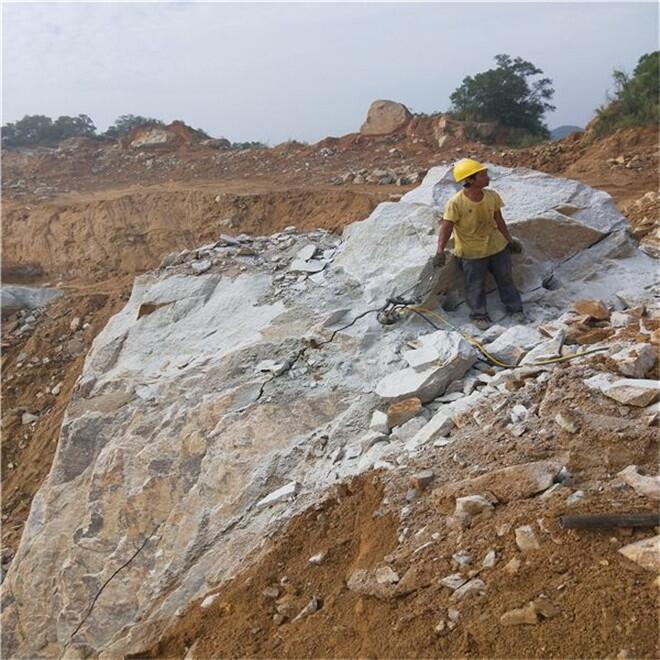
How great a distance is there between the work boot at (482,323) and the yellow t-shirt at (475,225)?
50cm

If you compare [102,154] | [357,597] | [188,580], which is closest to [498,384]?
[357,597]

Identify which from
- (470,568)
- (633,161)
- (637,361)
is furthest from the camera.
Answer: (633,161)

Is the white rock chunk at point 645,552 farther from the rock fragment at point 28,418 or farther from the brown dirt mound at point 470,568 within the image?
the rock fragment at point 28,418

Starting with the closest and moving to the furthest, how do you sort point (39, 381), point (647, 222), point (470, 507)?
point (470, 507) → point (647, 222) → point (39, 381)

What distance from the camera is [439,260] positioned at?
4809 millimetres

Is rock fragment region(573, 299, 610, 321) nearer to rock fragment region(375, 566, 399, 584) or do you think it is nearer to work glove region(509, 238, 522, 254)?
work glove region(509, 238, 522, 254)

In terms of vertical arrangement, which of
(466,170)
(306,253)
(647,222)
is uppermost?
(466,170)

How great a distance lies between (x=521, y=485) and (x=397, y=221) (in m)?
3.17

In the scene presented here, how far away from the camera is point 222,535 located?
3.76 m

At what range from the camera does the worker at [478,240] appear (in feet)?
15.3

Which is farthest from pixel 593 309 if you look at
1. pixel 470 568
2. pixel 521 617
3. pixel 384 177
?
pixel 384 177

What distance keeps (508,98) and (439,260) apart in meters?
13.7

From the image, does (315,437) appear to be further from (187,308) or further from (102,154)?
(102,154)

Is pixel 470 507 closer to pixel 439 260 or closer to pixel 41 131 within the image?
pixel 439 260
